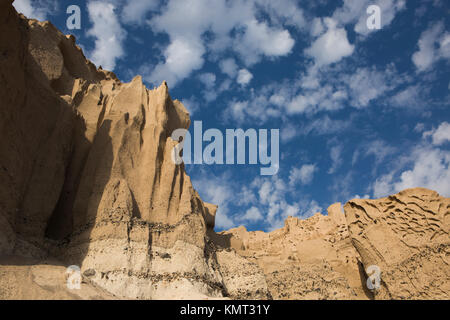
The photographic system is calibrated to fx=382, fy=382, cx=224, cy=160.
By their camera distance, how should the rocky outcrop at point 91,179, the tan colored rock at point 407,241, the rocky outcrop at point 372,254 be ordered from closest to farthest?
the rocky outcrop at point 91,179 → the tan colored rock at point 407,241 → the rocky outcrop at point 372,254

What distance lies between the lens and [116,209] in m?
20.0

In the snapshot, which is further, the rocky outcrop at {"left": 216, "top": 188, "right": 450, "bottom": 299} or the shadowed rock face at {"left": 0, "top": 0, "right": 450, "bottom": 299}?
the rocky outcrop at {"left": 216, "top": 188, "right": 450, "bottom": 299}

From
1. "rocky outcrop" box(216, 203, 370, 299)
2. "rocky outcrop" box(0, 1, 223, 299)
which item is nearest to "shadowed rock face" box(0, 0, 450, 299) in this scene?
"rocky outcrop" box(0, 1, 223, 299)

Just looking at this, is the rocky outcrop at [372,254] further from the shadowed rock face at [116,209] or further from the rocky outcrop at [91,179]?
the rocky outcrop at [91,179]

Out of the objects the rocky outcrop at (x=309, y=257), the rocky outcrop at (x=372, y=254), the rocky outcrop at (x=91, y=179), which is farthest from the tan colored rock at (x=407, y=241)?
the rocky outcrop at (x=91, y=179)

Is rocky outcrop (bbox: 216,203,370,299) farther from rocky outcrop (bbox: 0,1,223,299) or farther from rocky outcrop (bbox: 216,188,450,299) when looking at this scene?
rocky outcrop (bbox: 0,1,223,299)

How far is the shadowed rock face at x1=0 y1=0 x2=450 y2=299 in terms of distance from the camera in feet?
53.1

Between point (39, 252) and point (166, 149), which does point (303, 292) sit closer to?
point (166, 149)

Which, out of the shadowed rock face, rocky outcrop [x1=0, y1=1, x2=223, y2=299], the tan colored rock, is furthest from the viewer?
the tan colored rock

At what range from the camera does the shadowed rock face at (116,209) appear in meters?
16.2

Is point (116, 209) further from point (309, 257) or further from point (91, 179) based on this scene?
point (309, 257)

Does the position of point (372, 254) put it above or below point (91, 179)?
below

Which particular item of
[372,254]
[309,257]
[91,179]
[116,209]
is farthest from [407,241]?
[91,179]
